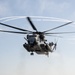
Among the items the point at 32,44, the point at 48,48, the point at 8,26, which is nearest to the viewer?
the point at 8,26

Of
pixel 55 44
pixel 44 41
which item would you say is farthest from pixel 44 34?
pixel 55 44

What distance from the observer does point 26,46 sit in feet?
256

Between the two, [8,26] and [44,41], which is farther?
[44,41]

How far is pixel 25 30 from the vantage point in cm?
7644

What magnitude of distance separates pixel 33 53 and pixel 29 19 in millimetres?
9641

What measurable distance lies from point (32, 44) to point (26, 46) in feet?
6.73

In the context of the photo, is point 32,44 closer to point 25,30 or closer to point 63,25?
point 25,30

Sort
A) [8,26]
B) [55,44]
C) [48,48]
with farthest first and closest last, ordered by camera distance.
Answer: [55,44]
[48,48]
[8,26]

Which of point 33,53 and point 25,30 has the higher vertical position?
point 25,30

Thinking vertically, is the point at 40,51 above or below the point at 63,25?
below

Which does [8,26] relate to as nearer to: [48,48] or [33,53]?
[33,53]

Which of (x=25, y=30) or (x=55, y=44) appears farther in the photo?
(x=55, y=44)

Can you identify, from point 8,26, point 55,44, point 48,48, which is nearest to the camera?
point 8,26

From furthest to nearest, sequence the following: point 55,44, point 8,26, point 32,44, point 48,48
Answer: point 55,44 < point 48,48 < point 32,44 < point 8,26
